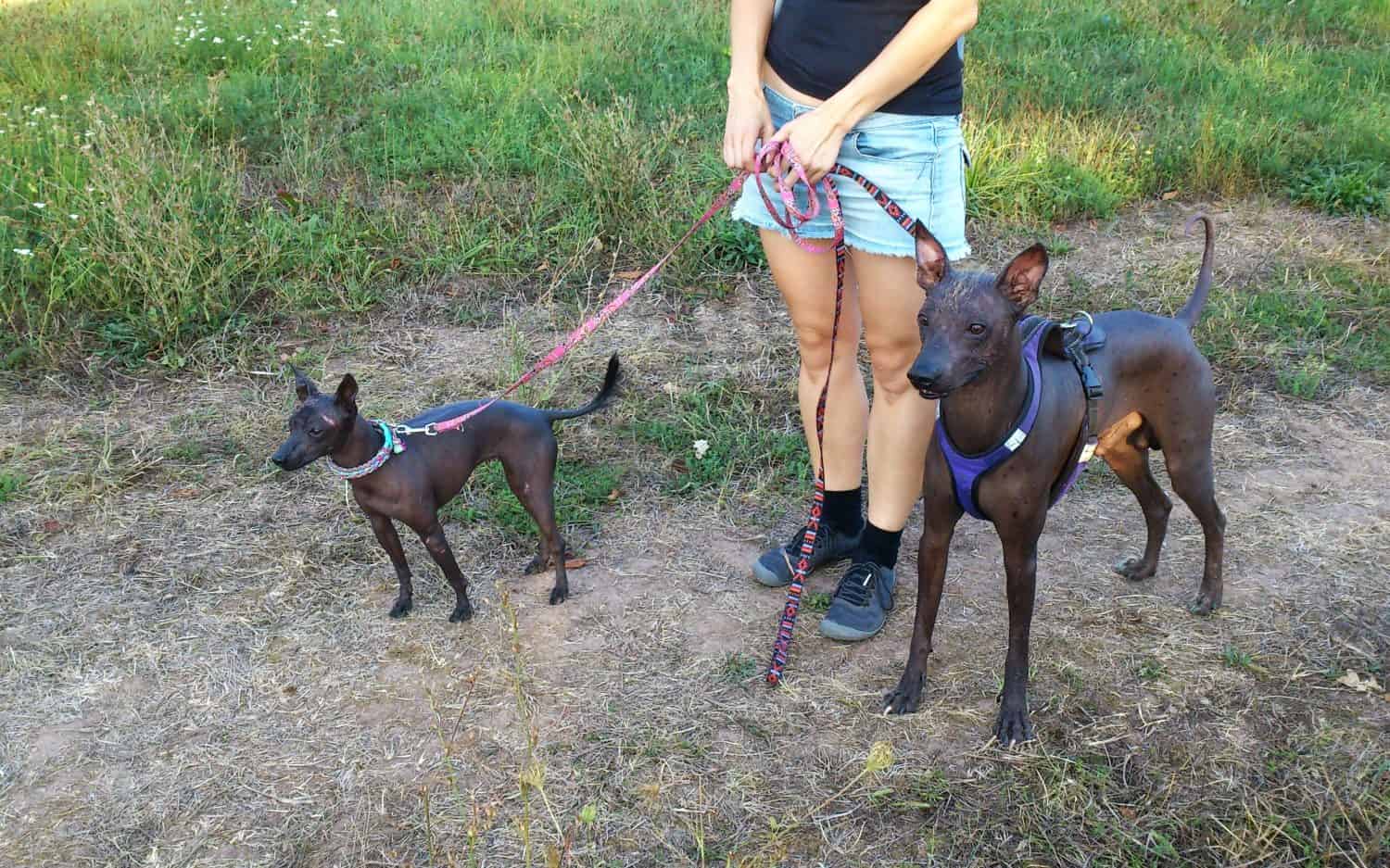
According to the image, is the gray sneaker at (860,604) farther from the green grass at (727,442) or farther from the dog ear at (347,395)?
the dog ear at (347,395)

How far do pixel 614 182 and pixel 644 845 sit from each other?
4129 mm

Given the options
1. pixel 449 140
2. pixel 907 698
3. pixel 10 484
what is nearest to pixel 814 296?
pixel 907 698

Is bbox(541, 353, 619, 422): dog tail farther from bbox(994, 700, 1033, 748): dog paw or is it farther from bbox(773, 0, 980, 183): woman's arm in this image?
bbox(994, 700, 1033, 748): dog paw

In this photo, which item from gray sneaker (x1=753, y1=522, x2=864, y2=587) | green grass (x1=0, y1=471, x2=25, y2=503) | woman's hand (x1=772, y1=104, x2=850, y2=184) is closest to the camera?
woman's hand (x1=772, y1=104, x2=850, y2=184)

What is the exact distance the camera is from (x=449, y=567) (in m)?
3.50

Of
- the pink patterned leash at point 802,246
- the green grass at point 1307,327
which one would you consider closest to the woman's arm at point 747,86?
the pink patterned leash at point 802,246

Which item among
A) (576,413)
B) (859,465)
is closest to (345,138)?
(576,413)

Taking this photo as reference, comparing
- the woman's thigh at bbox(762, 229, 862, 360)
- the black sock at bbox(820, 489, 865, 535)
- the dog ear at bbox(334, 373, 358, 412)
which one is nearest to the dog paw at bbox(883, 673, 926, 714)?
the black sock at bbox(820, 489, 865, 535)

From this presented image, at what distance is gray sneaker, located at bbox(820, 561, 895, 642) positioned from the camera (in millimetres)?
3496

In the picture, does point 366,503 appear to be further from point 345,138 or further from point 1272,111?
point 1272,111

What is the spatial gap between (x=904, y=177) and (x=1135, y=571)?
68.6 inches

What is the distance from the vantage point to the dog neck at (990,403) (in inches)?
106

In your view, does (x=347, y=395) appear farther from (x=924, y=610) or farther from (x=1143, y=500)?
(x=1143, y=500)

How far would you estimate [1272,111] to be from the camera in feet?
23.4
